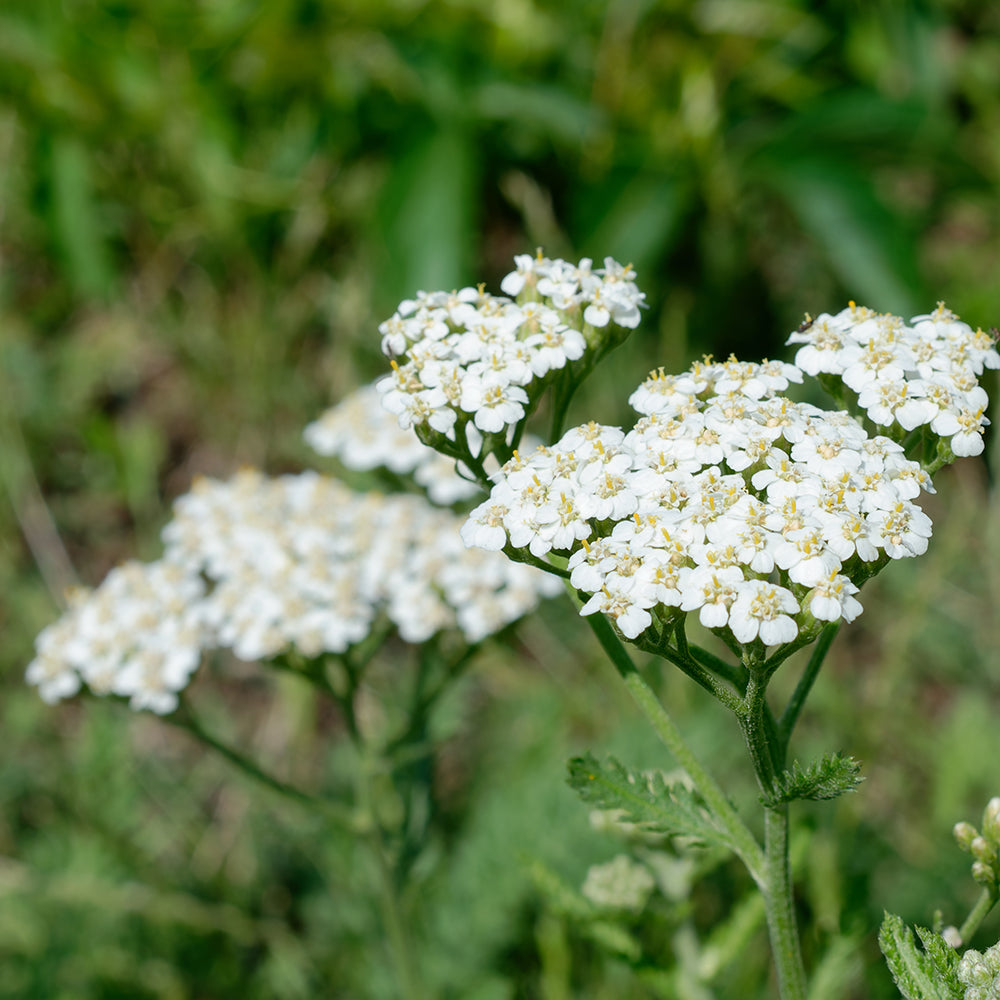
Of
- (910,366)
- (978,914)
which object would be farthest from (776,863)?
(910,366)

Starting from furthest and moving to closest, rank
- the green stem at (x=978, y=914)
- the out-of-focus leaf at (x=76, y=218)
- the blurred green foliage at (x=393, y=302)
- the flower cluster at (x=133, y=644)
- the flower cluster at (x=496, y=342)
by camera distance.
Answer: the out-of-focus leaf at (x=76, y=218) < the blurred green foliage at (x=393, y=302) < the flower cluster at (x=133, y=644) < the flower cluster at (x=496, y=342) < the green stem at (x=978, y=914)

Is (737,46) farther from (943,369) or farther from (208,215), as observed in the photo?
(943,369)

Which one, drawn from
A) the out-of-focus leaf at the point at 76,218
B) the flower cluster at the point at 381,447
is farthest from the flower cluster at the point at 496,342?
the out-of-focus leaf at the point at 76,218

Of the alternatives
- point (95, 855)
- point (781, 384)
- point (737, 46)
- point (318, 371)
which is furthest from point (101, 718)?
point (737, 46)

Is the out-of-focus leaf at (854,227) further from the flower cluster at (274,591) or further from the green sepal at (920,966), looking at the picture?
the green sepal at (920,966)

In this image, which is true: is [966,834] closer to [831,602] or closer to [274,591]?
[831,602]

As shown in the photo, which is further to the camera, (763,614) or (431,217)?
(431,217)

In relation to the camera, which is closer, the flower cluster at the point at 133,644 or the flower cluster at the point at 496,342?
the flower cluster at the point at 496,342

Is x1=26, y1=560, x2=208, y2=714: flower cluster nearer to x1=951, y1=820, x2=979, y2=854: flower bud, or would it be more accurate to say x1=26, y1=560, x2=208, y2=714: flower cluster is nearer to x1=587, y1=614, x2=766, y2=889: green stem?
x1=587, y1=614, x2=766, y2=889: green stem
